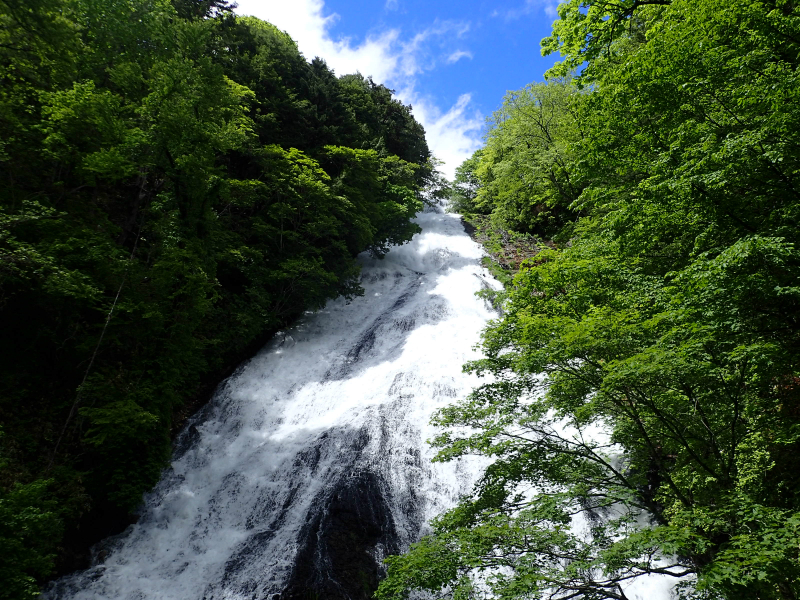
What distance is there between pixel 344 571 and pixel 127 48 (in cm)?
1327

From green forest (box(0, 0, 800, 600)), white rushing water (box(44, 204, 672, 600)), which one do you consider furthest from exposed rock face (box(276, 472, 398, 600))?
green forest (box(0, 0, 800, 600))

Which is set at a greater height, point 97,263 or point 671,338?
point 97,263

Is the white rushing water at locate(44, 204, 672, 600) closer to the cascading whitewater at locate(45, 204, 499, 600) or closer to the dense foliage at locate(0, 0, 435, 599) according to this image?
the cascading whitewater at locate(45, 204, 499, 600)

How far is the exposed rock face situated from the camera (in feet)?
26.9

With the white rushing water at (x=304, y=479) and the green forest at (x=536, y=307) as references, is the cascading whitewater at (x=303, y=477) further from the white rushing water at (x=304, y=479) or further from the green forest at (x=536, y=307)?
the green forest at (x=536, y=307)

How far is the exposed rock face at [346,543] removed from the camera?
26.9 feet

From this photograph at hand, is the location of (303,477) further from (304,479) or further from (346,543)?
(346,543)

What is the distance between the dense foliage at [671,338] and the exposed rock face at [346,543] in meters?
3.35

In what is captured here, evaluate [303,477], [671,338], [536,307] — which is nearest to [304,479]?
[303,477]

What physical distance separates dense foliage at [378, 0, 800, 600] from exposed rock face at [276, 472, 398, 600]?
335 cm

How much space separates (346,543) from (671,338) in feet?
24.5

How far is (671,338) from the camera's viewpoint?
16.0 ft

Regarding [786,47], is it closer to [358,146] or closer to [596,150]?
[596,150]

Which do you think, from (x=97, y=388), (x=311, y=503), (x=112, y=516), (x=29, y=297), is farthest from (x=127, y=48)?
(x=311, y=503)
